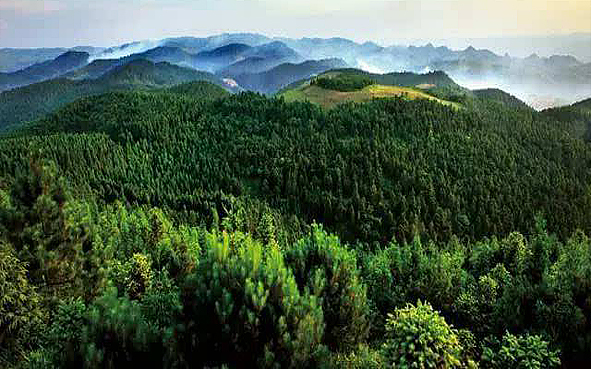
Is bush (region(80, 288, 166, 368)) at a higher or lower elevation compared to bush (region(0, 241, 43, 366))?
higher

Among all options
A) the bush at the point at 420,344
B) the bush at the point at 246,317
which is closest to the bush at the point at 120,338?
the bush at the point at 246,317

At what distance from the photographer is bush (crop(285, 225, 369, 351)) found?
34844mm

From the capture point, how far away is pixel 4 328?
35.9 m

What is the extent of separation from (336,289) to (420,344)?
29.1 ft

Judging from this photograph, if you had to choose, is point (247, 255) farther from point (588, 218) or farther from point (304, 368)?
point (588, 218)

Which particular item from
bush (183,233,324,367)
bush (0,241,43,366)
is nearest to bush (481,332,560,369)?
bush (183,233,324,367)

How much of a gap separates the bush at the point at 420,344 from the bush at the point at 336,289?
6855mm

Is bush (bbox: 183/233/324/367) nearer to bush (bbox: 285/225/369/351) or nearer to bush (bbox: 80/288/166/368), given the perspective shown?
bush (bbox: 80/288/166/368)

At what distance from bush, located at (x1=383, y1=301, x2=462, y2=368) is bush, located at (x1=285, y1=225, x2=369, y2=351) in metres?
6.85

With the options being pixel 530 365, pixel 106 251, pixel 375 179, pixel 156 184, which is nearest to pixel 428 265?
pixel 530 365

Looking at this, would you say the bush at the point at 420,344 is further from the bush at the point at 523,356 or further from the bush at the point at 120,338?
the bush at the point at 120,338

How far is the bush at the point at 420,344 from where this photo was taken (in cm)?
2700

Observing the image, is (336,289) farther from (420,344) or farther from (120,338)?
(120,338)

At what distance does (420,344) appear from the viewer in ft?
90.0
